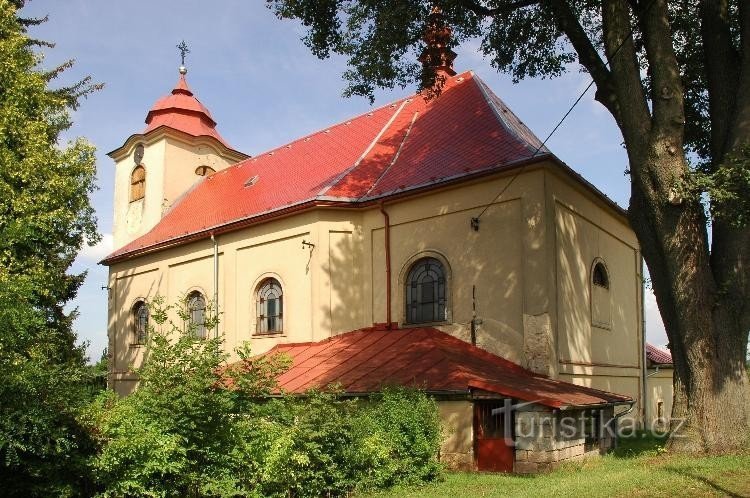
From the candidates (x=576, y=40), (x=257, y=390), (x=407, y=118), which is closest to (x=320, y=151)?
(x=407, y=118)

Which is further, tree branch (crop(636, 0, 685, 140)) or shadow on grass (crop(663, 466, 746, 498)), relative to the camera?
tree branch (crop(636, 0, 685, 140))

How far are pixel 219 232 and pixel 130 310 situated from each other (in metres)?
5.78

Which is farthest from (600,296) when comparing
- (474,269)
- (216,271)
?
(216,271)

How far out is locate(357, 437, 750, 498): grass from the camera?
9.45m

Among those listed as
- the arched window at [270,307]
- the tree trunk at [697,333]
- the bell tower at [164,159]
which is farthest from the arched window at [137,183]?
the tree trunk at [697,333]

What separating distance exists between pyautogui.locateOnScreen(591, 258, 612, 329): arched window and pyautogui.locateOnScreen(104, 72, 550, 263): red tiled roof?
3448 mm

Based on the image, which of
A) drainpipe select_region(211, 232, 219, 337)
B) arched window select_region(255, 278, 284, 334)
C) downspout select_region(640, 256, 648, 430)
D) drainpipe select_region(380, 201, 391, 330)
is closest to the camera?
drainpipe select_region(380, 201, 391, 330)

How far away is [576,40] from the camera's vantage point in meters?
13.1

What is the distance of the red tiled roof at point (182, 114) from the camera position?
26.7 metres

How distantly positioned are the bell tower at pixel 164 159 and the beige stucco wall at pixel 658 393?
16.8 metres

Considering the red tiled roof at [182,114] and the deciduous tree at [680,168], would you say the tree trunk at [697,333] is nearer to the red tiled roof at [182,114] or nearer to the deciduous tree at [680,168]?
the deciduous tree at [680,168]

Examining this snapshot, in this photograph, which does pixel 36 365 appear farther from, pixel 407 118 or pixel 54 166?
pixel 407 118

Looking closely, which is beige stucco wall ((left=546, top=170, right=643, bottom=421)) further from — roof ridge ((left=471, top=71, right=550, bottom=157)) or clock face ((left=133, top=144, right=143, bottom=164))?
clock face ((left=133, top=144, right=143, bottom=164))

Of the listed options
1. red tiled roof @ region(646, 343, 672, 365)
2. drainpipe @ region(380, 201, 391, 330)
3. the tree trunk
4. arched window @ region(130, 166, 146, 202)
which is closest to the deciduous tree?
the tree trunk
